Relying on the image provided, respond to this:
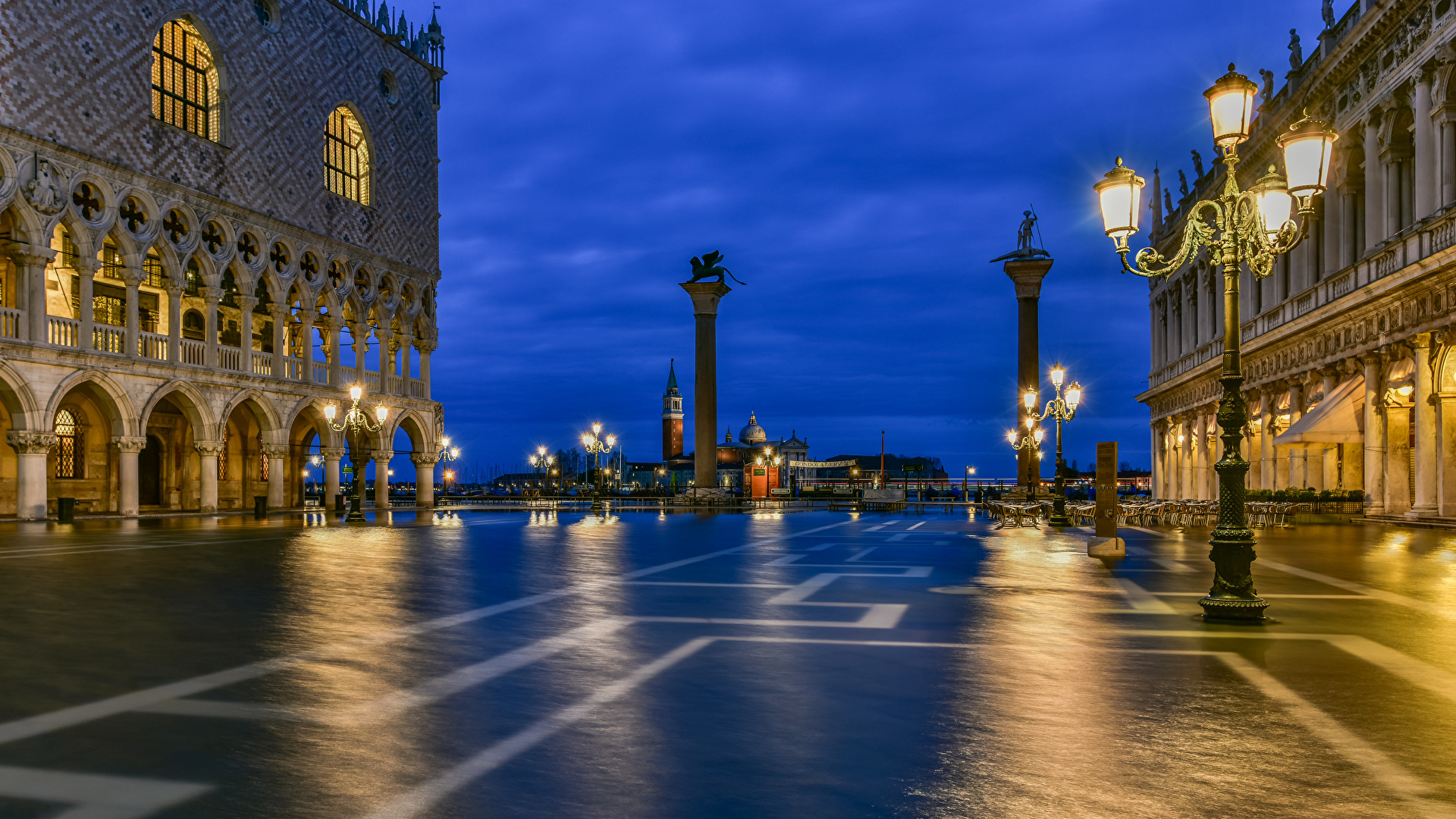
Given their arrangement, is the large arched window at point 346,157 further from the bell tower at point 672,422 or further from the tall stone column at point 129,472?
the bell tower at point 672,422

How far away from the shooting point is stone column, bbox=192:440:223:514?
35594 mm

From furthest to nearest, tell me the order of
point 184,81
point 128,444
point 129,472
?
point 184,81, point 129,472, point 128,444

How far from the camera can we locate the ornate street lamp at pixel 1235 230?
9211mm

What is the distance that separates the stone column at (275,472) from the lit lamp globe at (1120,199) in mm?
35821

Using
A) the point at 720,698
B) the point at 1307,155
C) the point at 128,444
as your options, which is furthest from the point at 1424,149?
the point at 128,444

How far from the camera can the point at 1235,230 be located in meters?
10.3

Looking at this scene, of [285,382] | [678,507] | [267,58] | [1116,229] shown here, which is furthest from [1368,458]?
[267,58]

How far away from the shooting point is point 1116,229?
10.4m

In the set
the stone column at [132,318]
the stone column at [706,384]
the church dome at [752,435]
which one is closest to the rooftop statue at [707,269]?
the stone column at [706,384]

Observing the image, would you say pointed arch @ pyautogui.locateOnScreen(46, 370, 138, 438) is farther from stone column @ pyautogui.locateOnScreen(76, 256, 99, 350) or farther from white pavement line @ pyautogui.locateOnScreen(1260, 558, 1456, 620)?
white pavement line @ pyautogui.locateOnScreen(1260, 558, 1456, 620)

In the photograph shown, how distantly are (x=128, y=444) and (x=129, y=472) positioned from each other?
4.42 feet

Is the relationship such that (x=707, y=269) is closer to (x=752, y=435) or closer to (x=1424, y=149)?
(x=1424, y=149)

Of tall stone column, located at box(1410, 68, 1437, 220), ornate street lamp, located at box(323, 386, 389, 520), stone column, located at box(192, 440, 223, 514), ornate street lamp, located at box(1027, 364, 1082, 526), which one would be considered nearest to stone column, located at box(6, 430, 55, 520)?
stone column, located at box(192, 440, 223, 514)

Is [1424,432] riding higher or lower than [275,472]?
higher
